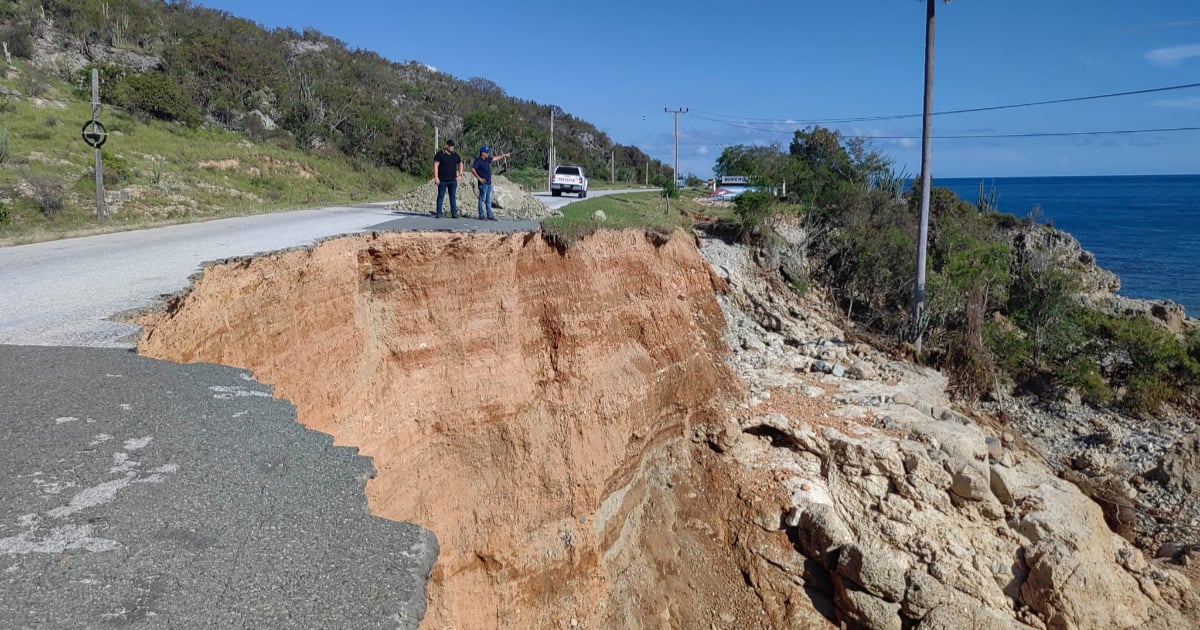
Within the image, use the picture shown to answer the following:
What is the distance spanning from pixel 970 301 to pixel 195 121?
32973mm

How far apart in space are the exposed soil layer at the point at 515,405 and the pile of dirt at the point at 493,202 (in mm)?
4786

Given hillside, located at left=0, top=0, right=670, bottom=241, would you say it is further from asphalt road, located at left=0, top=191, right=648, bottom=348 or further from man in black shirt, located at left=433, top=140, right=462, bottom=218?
man in black shirt, located at left=433, top=140, right=462, bottom=218

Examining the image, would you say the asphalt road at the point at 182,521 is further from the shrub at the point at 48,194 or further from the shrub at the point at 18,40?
the shrub at the point at 18,40

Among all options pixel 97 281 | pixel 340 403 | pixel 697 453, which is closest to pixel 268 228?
pixel 97 281

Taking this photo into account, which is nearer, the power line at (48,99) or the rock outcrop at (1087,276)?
the rock outcrop at (1087,276)

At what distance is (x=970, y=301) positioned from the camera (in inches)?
707

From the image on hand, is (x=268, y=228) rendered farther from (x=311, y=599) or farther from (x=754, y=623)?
(x=311, y=599)

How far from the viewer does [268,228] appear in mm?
14734

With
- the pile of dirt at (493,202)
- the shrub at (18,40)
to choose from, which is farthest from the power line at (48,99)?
the pile of dirt at (493,202)

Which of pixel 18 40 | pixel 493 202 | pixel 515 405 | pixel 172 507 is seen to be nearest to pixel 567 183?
pixel 493 202

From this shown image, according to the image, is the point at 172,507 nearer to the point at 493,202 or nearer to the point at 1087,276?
the point at 493,202

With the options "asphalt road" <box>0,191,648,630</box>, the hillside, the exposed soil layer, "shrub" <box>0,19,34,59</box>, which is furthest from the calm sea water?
"shrub" <box>0,19,34,59</box>

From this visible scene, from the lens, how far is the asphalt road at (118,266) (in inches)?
293

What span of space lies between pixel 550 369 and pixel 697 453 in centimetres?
290
